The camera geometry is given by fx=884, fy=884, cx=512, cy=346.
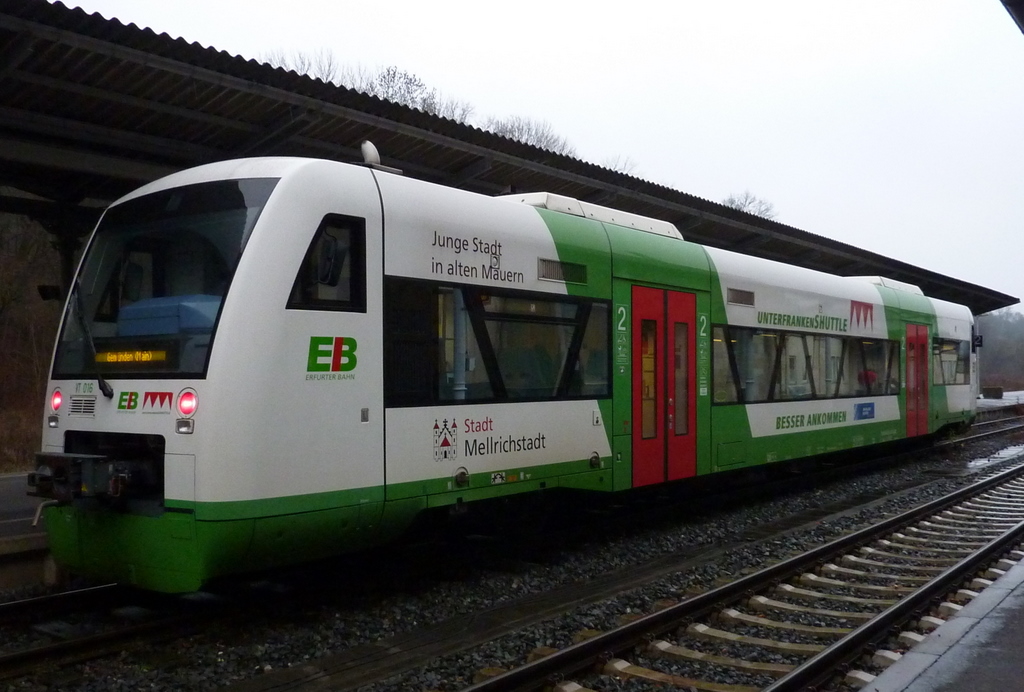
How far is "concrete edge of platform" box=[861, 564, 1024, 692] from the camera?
499 cm

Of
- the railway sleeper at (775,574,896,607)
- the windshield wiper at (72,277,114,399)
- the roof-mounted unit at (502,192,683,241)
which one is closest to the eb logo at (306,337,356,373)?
the windshield wiper at (72,277,114,399)

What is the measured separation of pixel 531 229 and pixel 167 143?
4.02 m

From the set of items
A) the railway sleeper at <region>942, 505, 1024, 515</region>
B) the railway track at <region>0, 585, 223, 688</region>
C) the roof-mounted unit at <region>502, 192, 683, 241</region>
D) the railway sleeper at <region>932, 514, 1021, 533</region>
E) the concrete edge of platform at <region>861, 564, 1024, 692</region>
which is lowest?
the railway sleeper at <region>932, 514, 1021, 533</region>

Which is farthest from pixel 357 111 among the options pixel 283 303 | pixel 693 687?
pixel 693 687

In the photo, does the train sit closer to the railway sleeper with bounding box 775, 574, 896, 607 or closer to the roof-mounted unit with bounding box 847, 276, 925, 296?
the railway sleeper with bounding box 775, 574, 896, 607

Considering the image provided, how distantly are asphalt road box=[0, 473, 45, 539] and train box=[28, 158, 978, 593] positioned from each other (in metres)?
1.29

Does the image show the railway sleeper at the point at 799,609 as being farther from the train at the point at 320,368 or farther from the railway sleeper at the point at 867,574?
the train at the point at 320,368

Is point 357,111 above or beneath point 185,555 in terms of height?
above

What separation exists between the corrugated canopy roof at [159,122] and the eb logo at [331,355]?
10.5 ft

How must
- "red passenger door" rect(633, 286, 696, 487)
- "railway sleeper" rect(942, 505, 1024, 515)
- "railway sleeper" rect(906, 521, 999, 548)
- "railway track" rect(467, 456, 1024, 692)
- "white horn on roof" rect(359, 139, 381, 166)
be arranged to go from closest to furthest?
1. "railway track" rect(467, 456, 1024, 692)
2. "white horn on roof" rect(359, 139, 381, 166)
3. "red passenger door" rect(633, 286, 696, 487)
4. "railway sleeper" rect(906, 521, 999, 548)
5. "railway sleeper" rect(942, 505, 1024, 515)

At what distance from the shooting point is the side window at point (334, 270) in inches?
238

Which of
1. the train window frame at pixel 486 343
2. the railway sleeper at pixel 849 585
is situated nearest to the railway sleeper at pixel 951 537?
the railway sleeper at pixel 849 585

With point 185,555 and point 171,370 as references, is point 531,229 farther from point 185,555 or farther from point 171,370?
point 185,555

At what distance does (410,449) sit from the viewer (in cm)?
668
